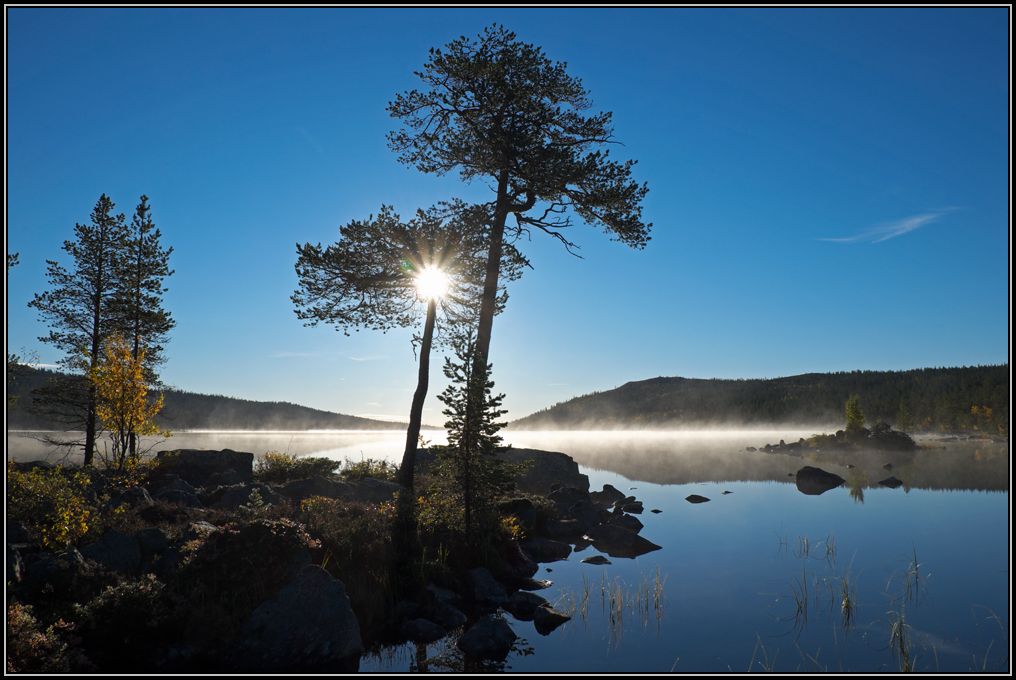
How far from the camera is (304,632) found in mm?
10930

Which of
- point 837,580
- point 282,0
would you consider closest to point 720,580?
point 837,580

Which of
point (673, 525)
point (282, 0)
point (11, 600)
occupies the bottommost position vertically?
point (673, 525)

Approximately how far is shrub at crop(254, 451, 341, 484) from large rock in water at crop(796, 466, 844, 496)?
92.0 feet

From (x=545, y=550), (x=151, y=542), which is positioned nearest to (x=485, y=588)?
(x=545, y=550)

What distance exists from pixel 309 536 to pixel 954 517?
27422mm

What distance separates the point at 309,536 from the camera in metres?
14.2

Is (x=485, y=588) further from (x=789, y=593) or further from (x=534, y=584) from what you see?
(x=789, y=593)

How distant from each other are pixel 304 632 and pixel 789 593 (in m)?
11.8

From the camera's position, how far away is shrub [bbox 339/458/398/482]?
2880cm

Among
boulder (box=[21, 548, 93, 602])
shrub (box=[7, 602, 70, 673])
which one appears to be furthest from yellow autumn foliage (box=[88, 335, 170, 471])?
shrub (box=[7, 602, 70, 673])

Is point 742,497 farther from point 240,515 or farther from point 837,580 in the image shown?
point 240,515

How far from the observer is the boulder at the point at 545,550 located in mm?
19750

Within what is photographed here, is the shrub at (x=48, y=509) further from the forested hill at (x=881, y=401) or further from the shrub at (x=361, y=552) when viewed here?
the forested hill at (x=881, y=401)

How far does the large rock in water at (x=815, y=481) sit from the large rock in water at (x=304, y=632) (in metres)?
31.9
